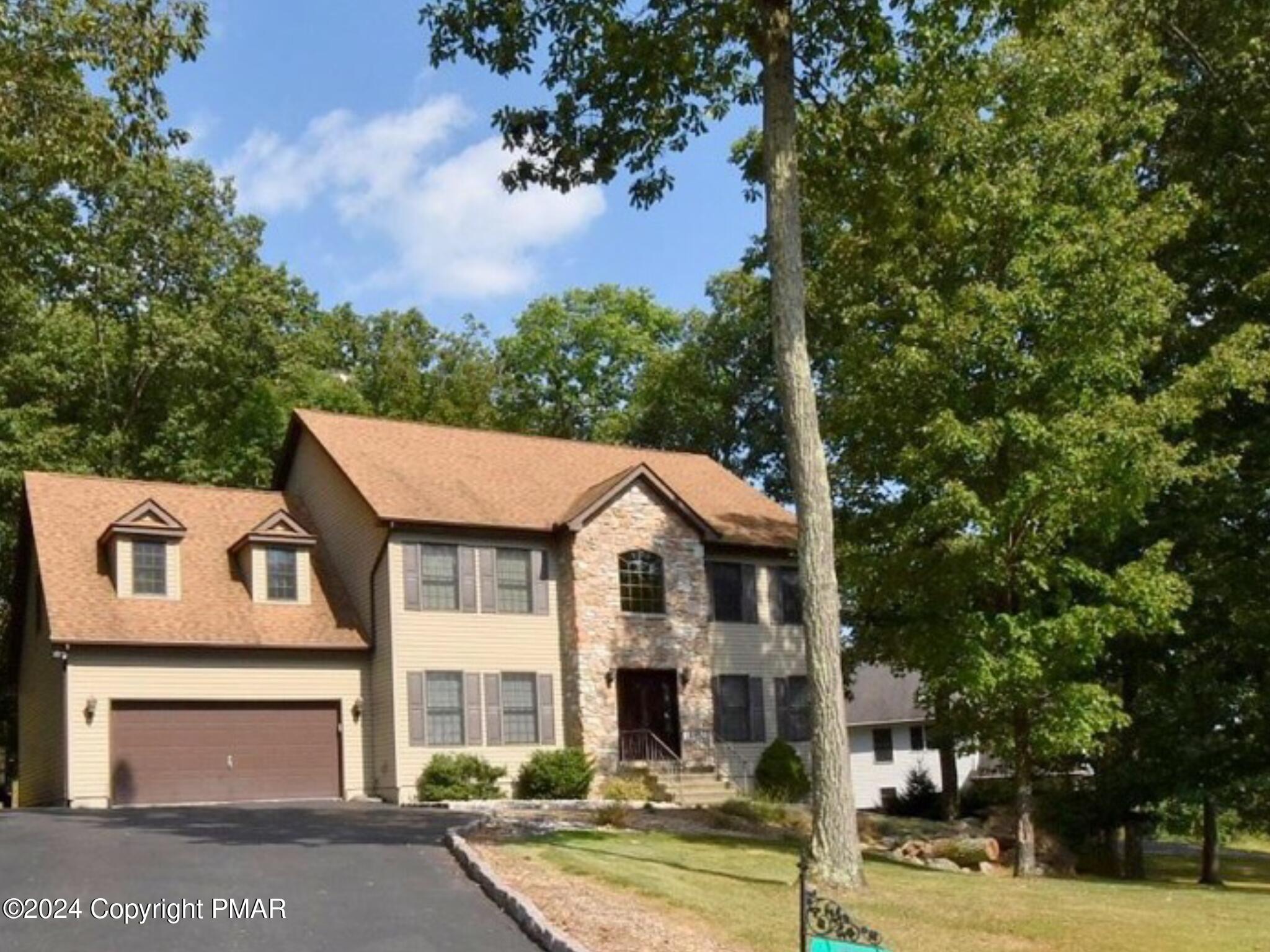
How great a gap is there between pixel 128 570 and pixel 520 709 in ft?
25.8

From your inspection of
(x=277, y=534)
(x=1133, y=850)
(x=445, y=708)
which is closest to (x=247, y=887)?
(x=445, y=708)

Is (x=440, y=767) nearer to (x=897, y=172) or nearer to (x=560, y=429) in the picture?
(x=897, y=172)

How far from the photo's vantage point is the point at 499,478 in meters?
29.8

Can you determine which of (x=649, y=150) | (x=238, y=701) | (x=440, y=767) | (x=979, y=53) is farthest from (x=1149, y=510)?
(x=238, y=701)

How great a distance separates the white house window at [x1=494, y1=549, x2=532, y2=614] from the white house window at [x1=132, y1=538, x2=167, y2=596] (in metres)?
6.32

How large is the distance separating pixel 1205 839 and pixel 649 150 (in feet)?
57.2

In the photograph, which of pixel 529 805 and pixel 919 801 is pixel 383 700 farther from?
pixel 919 801

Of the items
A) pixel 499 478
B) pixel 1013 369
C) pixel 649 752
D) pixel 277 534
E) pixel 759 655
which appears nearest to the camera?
A: pixel 1013 369

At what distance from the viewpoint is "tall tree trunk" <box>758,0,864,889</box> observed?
47.0ft

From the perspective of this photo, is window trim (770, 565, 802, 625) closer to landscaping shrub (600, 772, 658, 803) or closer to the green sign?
landscaping shrub (600, 772, 658, 803)

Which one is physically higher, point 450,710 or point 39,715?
point 39,715

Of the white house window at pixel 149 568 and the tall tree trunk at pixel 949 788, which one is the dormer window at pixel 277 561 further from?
the tall tree trunk at pixel 949 788

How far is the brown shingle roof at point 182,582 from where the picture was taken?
25.2m

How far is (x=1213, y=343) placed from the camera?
22969mm
